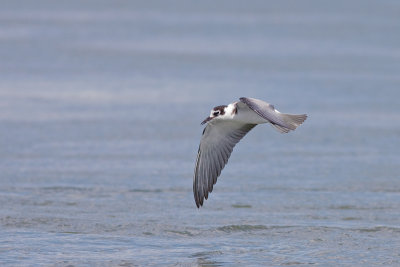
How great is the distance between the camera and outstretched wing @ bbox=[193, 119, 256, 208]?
707cm

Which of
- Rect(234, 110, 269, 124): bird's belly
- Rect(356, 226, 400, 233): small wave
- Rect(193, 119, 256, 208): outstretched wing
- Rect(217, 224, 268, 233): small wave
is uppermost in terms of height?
Rect(234, 110, 269, 124): bird's belly

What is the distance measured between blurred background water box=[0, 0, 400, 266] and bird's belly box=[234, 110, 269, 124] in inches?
28.7

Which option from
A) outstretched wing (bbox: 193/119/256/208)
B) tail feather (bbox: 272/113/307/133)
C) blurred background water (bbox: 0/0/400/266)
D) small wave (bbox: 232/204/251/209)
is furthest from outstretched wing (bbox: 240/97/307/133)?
small wave (bbox: 232/204/251/209)

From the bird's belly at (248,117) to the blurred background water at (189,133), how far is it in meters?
0.73

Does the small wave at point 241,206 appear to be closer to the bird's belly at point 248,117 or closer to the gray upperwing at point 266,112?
the bird's belly at point 248,117

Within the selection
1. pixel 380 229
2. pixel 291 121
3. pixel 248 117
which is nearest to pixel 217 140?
pixel 248 117

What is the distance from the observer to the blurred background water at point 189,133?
6391 millimetres

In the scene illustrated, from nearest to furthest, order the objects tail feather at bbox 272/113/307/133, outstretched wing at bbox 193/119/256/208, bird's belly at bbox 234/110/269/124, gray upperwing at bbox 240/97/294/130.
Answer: gray upperwing at bbox 240/97/294/130 → tail feather at bbox 272/113/307/133 → bird's belly at bbox 234/110/269/124 → outstretched wing at bbox 193/119/256/208

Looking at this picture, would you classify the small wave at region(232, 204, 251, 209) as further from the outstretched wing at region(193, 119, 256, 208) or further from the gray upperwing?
the gray upperwing

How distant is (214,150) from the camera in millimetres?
7172

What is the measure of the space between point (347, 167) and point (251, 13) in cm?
489

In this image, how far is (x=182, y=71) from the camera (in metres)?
10.4

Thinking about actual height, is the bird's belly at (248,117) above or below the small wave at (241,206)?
above

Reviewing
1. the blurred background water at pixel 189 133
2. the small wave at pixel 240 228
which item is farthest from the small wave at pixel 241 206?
the small wave at pixel 240 228
